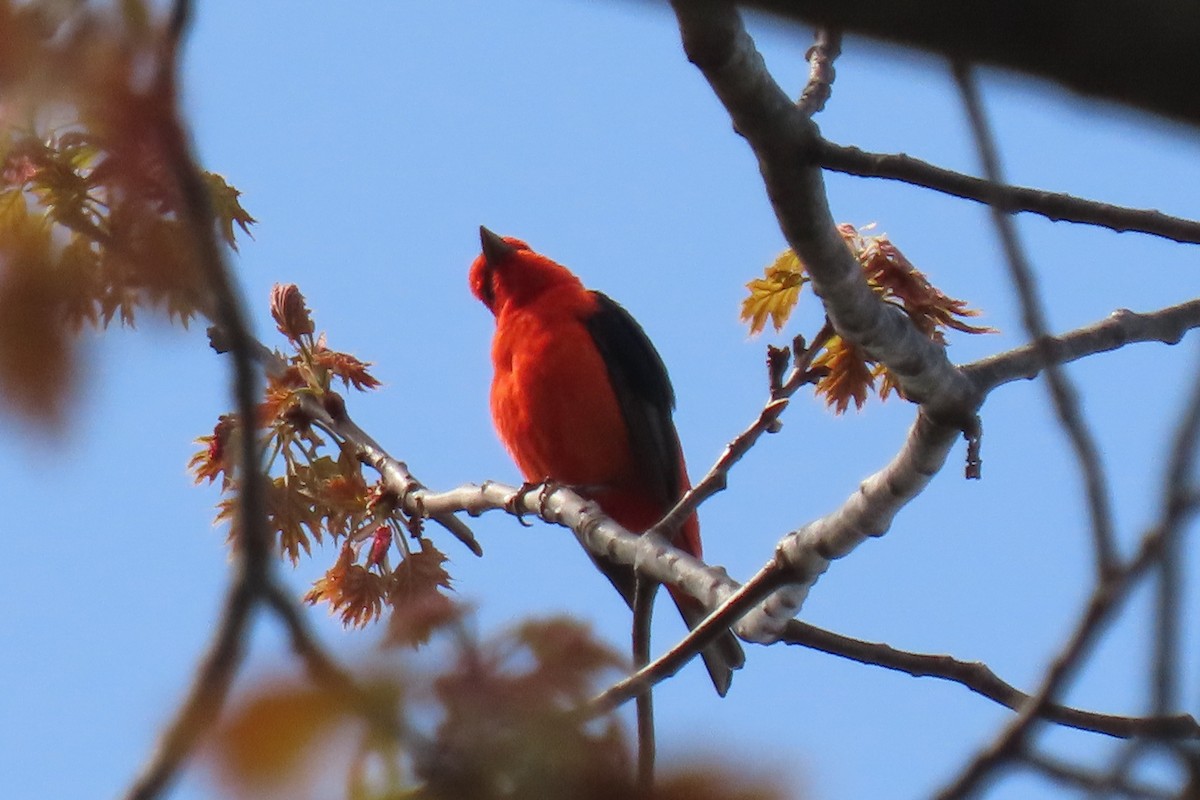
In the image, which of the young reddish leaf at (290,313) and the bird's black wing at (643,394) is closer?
the young reddish leaf at (290,313)

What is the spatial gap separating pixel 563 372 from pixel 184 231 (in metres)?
4.63

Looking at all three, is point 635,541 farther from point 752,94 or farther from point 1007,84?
point 1007,84

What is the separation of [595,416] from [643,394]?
328 mm

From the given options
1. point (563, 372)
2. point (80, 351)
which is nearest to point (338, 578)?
point (563, 372)

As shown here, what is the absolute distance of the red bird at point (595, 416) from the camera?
5.83 metres

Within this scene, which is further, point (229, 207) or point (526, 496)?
point (526, 496)

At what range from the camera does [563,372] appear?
19.3 feet

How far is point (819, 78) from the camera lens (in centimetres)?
317

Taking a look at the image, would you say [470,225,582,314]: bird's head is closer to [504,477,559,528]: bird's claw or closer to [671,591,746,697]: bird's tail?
[504,477,559,528]: bird's claw

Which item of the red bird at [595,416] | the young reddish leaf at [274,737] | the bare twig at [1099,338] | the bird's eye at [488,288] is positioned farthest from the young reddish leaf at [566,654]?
the bird's eye at [488,288]

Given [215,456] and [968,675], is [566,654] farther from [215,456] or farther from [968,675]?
[215,456]

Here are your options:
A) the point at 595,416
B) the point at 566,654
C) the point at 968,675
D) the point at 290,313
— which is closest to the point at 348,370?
the point at 290,313

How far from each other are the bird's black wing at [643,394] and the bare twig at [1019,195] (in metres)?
3.50

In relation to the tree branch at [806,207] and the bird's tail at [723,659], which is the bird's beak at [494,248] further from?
the tree branch at [806,207]
